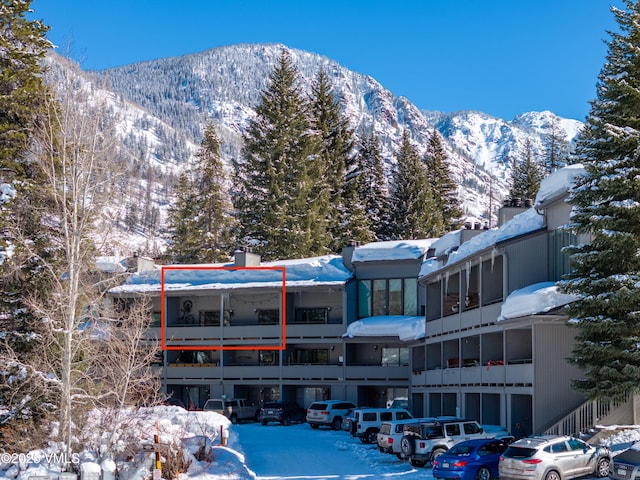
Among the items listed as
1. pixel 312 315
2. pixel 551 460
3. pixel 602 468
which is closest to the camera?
pixel 551 460

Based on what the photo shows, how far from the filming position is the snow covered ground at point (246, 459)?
23.0 meters

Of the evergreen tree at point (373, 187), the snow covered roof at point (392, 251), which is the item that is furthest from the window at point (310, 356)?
the evergreen tree at point (373, 187)

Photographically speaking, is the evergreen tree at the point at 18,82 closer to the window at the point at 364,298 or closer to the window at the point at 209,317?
the window at the point at 364,298

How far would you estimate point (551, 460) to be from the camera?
21.7m

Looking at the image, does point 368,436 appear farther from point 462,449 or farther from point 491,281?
point 462,449

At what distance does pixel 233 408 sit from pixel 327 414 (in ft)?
23.0

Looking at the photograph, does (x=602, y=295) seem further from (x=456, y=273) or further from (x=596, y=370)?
(x=456, y=273)

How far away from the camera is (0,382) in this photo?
26.2 m

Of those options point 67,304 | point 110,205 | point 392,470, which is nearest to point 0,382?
point 67,304

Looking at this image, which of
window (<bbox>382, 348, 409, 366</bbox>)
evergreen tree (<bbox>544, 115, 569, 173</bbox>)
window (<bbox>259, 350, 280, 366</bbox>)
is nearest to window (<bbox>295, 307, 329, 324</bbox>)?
window (<bbox>259, 350, 280, 366</bbox>)

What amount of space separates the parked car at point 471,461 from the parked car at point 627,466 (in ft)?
12.5

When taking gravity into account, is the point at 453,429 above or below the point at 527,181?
below

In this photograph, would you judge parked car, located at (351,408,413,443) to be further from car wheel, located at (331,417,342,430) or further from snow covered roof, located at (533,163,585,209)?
snow covered roof, located at (533,163,585,209)

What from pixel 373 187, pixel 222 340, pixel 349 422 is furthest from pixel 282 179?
pixel 349 422
